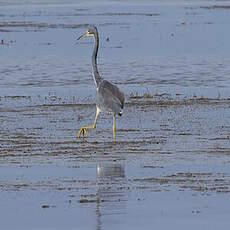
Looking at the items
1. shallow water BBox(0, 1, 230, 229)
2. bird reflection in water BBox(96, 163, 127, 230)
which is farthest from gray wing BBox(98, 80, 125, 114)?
bird reflection in water BBox(96, 163, 127, 230)

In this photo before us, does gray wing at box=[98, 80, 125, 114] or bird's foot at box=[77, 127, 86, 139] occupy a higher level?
gray wing at box=[98, 80, 125, 114]

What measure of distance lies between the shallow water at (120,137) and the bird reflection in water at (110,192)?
0.04 feet

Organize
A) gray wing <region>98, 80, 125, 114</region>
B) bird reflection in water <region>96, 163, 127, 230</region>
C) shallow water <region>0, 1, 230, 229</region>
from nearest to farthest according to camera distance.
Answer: bird reflection in water <region>96, 163, 127, 230</region> → shallow water <region>0, 1, 230, 229</region> → gray wing <region>98, 80, 125, 114</region>

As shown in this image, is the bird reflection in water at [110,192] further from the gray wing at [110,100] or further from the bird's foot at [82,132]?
the gray wing at [110,100]

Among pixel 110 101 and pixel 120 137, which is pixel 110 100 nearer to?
pixel 110 101

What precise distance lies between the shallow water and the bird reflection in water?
13mm

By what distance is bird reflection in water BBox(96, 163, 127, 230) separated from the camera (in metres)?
10.6

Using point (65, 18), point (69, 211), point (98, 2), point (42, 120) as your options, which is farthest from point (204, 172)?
point (98, 2)

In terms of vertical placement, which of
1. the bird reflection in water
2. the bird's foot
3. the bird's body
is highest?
the bird's body

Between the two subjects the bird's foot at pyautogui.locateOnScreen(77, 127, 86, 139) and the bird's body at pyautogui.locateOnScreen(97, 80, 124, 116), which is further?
the bird's body at pyautogui.locateOnScreen(97, 80, 124, 116)

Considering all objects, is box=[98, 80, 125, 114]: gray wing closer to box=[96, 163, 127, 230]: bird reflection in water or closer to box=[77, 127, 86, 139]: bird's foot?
box=[77, 127, 86, 139]: bird's foot

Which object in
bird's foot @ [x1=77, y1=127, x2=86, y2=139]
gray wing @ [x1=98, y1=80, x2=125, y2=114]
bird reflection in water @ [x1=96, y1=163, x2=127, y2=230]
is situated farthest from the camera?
gray wing @ [x1=98, y1=80, x2=125, y2=114]

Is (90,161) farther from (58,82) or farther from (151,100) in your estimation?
(58,82)

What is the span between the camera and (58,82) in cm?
2611
